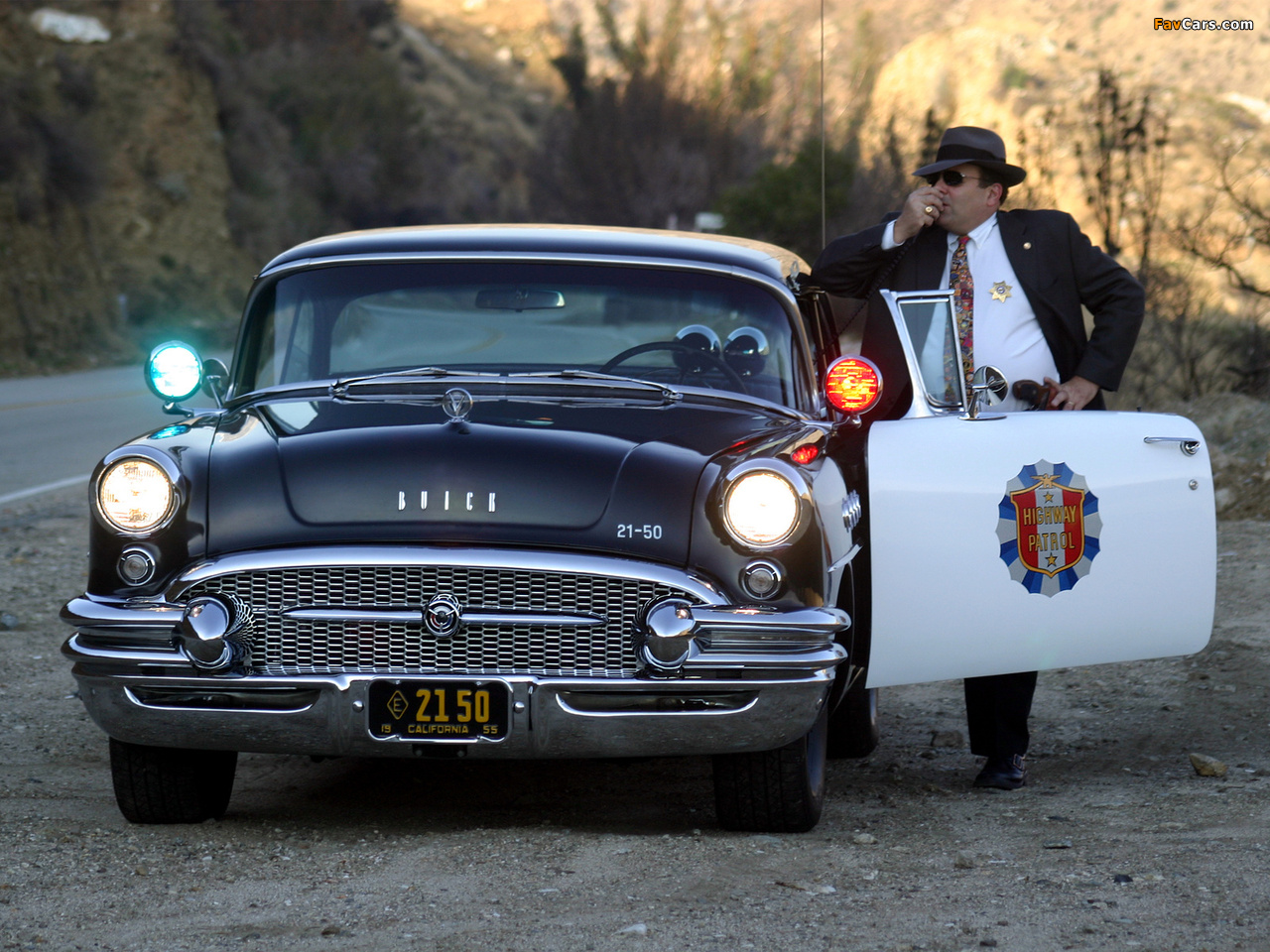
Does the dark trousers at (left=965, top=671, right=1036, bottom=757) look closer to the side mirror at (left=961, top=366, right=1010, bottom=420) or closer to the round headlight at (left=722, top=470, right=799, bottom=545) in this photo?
the side mirror at (left=961, top=366, right=1010, bottom=420)

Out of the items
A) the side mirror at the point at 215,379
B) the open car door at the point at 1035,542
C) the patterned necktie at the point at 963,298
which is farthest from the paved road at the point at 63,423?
the open car door at the point at 1035,542

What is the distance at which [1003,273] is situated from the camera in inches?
214

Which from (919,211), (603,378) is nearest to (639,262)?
(603,378)

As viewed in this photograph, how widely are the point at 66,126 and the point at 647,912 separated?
107 ft

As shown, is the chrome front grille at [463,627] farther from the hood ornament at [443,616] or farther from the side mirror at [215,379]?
the side mirror at [215,379]

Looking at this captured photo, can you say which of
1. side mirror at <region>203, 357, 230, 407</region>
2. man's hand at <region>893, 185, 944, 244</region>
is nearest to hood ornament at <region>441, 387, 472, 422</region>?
side mirror at <region>203, 357, 230, 407</region>

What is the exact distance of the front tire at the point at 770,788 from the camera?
4.18m

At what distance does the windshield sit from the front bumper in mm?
1093

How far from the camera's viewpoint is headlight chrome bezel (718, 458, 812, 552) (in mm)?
3977

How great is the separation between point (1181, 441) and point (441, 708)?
220cm

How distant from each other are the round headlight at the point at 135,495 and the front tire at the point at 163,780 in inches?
23.0

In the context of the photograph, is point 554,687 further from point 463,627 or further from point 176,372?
point 176,372

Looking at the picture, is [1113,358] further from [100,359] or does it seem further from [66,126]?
[66,126]

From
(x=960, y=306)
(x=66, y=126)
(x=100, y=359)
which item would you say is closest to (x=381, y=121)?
(x=66, y=126)
